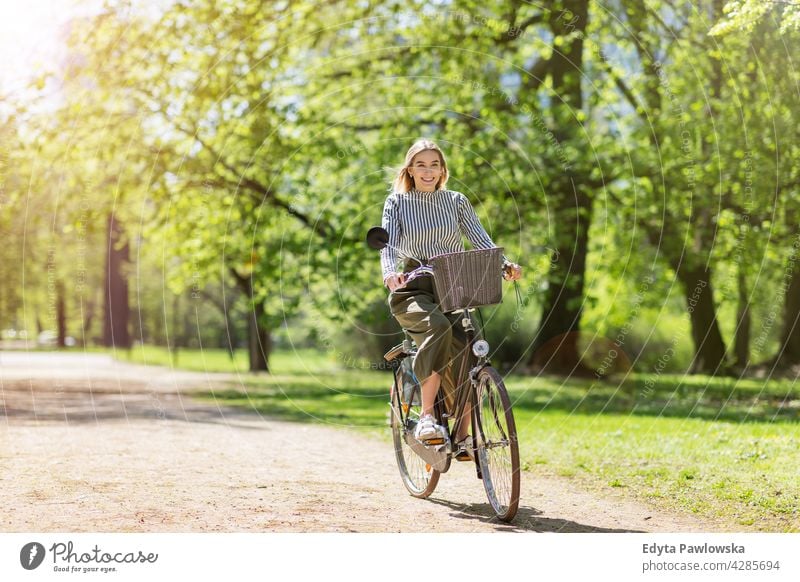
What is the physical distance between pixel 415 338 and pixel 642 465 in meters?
3.37

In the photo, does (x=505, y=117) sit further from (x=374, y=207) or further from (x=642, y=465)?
(x=642, y=465)

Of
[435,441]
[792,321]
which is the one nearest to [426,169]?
[435,441]

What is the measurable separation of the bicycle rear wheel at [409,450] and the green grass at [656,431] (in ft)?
2.50

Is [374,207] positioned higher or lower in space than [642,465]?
higher

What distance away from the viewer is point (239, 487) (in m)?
7.60

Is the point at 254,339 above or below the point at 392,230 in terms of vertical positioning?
below

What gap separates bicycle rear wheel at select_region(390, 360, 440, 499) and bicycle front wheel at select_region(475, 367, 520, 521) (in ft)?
2.29

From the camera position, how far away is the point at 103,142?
17.6 meters

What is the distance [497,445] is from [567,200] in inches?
482

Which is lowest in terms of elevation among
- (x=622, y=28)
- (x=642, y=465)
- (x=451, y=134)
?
(x=642, y=465)

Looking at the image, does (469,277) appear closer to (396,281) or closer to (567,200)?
(396,281)
